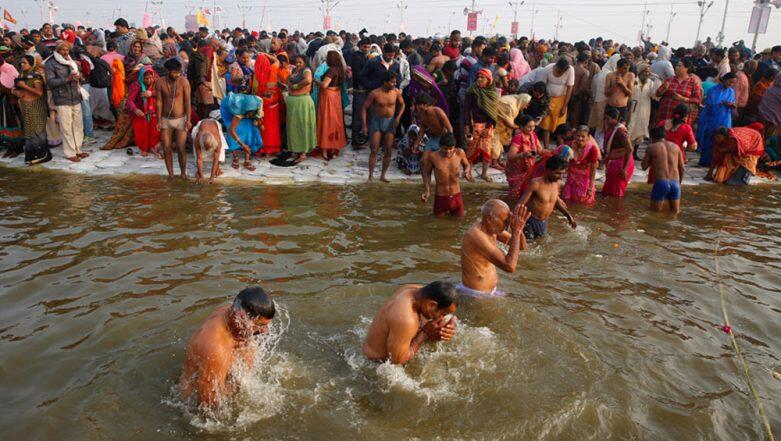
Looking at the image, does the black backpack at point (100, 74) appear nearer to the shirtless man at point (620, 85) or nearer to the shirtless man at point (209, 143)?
the shirtless man at point (209, 143)

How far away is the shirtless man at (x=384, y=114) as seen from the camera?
→ 350 inches

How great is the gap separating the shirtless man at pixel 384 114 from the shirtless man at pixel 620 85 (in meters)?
3.72

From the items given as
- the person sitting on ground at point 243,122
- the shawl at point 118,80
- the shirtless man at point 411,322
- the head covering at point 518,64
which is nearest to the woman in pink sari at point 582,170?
the head covering at point 518,64

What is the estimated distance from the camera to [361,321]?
5.11 meters

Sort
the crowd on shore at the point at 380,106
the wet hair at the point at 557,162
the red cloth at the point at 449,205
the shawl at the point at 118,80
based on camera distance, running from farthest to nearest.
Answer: the shawl at the point at 118,80, the crowd on shore at the point at 380,106, the red cloth at the point at 449,205, the wet hair at the point at 557,162

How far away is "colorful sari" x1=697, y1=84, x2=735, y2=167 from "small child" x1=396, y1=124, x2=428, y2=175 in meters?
5.29

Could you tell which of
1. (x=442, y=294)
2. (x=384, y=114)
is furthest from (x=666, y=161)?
(x=442, y=294)

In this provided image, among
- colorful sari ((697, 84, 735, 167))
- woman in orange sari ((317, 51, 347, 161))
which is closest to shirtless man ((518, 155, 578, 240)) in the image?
woman in orange sari ((317, 51, 347, 161))

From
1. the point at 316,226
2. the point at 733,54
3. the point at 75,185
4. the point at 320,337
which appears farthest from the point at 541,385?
the point at 733,54

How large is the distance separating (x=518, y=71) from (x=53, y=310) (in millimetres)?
9227

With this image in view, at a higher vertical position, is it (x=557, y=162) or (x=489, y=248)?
(x=557, y=162)

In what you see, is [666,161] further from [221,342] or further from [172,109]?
[172,109]

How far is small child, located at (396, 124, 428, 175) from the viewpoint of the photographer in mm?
9586

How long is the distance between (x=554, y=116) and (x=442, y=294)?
24.4 feet
